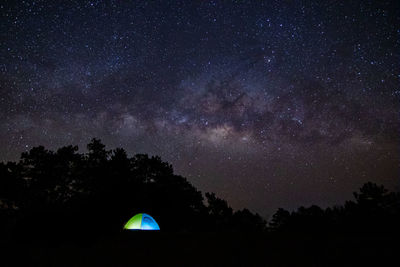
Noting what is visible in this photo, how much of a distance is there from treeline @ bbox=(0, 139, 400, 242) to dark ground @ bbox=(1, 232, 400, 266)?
193 inches

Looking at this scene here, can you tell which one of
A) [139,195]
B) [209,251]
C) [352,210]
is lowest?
[209,251]

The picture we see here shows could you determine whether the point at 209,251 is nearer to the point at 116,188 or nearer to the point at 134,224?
the point at 134,224

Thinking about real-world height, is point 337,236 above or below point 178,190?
below

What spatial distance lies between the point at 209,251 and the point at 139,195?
11500 millimetres

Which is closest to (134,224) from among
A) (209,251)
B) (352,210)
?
(209,251)

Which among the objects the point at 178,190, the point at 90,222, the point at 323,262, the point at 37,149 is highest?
the point at 37,149

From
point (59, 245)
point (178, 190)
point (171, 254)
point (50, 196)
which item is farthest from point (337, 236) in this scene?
point (50, 196)

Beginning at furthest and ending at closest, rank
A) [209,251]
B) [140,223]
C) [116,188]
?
[116,188] < [140,223] < [209,251]

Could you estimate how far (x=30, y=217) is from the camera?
965cm

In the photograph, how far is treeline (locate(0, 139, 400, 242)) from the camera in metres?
16.6

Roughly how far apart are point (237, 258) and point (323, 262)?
2.32 metres

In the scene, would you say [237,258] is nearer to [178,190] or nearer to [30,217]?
[30,217]

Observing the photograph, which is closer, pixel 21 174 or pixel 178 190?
pixel 21 174

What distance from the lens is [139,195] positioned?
18422 mm
